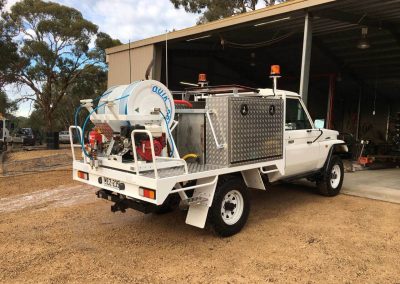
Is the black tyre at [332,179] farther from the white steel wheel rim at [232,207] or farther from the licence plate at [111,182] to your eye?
the licence plate at [111,182]

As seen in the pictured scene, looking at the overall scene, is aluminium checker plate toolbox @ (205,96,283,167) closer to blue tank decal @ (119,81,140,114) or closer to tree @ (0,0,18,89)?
blue tank decal @ (119,81,140,114)

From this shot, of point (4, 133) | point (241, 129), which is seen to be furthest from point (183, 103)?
point (4, 133)

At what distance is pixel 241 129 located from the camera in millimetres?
4918

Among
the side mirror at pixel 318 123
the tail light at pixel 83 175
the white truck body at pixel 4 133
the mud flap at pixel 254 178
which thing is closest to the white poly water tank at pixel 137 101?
the tail light at pixel 83 175

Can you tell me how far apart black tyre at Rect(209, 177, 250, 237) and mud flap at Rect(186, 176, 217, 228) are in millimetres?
123

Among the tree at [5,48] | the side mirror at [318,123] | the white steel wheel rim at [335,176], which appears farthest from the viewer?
the tree at [5,48]

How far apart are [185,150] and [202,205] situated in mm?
952

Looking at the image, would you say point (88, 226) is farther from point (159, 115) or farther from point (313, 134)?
point (313, 134)

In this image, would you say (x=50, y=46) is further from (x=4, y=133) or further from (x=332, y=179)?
(x=332, y=179)

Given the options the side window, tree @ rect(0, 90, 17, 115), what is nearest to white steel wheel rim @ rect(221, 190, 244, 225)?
the side window

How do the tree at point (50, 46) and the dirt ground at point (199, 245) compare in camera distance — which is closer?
the dirt ground at point (199, 245)

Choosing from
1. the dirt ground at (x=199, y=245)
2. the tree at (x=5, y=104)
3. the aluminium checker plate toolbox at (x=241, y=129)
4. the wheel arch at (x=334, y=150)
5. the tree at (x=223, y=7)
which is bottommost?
the dirt ground at (x=199, y=245)

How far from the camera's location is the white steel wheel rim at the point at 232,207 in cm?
493

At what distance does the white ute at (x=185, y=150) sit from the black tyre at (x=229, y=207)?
1 cm
